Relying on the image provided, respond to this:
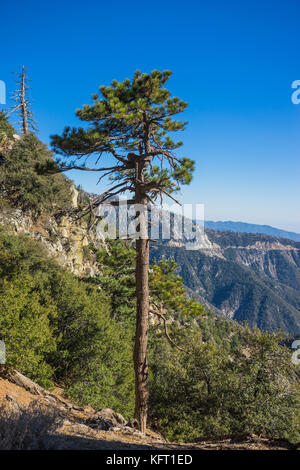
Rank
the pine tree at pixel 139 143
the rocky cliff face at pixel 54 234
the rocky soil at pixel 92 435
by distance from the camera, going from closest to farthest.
→ the rocky soil at pixel 92 435 < the pine tree at pixel 139 143 < the rocky cliff face at pixel 54 234

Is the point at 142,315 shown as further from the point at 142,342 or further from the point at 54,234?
the point at 54,234

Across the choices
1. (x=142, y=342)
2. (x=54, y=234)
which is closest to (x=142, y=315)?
(x=142, y=342)

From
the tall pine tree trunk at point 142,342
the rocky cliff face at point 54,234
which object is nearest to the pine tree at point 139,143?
the tall pine tree trunk at point 142,342

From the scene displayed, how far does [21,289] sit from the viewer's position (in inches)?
384

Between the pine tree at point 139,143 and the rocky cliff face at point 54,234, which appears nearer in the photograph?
the pine tree at point 139,143

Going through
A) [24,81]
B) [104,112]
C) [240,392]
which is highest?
[24,81]

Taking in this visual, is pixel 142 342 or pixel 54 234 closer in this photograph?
pixel 142 342

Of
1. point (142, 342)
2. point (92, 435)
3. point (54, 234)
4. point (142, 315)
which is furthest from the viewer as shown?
point (54, 234)

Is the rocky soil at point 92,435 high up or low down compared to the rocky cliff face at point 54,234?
down

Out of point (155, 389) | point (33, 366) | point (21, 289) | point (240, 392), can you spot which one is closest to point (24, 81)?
point (21, 289)

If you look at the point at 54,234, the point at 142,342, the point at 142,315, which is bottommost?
the point at 142,342

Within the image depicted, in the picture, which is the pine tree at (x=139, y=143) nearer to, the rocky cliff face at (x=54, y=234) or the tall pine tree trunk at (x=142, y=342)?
the tall pine tree trunk at (x=142, y=342)
